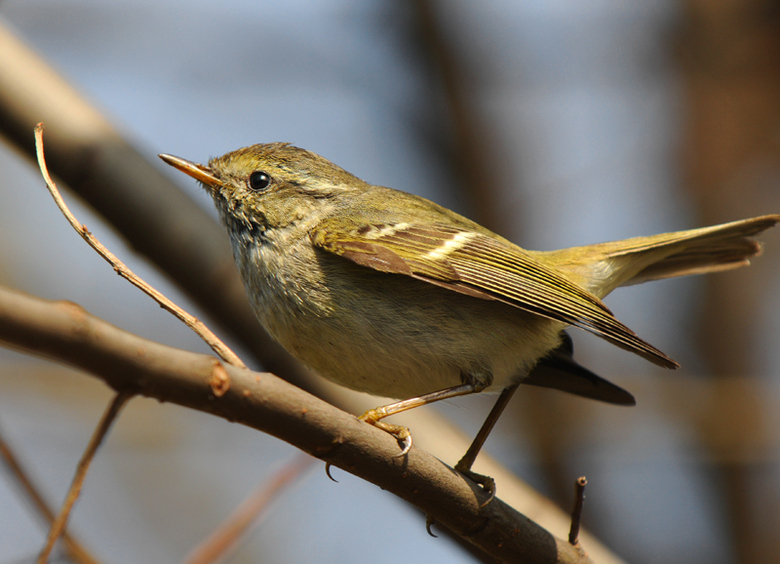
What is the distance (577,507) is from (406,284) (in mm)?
1023

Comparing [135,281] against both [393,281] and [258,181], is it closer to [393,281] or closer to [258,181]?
[393,281]

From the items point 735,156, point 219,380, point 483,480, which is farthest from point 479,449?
point 735,156

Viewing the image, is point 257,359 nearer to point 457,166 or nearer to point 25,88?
point 25,88

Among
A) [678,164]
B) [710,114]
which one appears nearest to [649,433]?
[678,164]

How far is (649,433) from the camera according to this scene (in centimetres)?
562

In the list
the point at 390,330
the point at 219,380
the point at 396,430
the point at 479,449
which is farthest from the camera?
the point at 479,449

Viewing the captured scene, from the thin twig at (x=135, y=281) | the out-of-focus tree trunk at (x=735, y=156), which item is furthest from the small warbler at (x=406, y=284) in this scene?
the out-of-focus tree trunk at (x=735, y=156)

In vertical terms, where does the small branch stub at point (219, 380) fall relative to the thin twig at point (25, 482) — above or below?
above

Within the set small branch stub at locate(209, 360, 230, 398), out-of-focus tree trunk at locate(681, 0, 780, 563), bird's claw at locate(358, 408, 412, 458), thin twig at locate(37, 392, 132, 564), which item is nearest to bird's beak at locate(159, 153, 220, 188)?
bird's claw at locate(358, 408, 412, 458)

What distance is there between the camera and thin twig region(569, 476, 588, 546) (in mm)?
2086

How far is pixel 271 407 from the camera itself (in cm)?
149

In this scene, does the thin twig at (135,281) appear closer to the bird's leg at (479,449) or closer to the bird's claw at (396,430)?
the bird's claw at (396,430)

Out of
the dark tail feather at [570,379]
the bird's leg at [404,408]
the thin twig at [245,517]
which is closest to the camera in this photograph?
the bird's leg at [404,408]

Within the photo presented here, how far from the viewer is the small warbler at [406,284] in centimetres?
264
